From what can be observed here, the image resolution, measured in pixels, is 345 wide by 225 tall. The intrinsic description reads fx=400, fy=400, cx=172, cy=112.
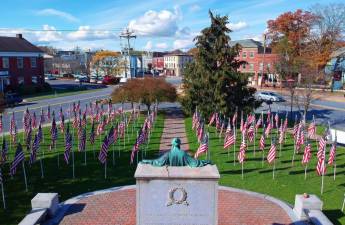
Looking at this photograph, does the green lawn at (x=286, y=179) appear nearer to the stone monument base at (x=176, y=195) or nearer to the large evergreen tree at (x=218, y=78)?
the stone monument base at (x=176, y=195)

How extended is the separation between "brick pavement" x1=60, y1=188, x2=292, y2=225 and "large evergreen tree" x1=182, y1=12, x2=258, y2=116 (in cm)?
1722

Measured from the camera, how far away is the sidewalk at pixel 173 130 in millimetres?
25800

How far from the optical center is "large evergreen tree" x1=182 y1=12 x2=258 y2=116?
32.8 metres

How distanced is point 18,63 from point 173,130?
114 ft

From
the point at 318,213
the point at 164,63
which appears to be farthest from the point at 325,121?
the point at 164,63

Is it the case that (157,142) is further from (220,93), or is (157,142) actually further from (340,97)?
(340,97)

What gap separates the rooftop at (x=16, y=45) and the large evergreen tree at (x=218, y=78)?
32.5 metres

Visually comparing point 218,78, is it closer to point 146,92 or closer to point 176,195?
point 146,92

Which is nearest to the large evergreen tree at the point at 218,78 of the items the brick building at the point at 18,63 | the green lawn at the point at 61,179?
the green lawn at the point at 61,179

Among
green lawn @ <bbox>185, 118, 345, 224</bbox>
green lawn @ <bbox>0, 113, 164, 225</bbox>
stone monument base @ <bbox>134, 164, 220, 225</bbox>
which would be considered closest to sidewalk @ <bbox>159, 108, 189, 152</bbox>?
green lawn @ <bbox>0, 113, 164, 225</bbox>

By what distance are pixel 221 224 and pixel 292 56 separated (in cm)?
5351

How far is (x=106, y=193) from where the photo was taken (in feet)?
53.4

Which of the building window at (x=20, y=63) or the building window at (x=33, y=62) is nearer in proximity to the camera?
the building window at (x=20, y=63)

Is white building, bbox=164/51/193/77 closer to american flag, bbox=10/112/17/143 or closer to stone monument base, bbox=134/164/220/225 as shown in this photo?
american flag, bbox=10/112/17/143
